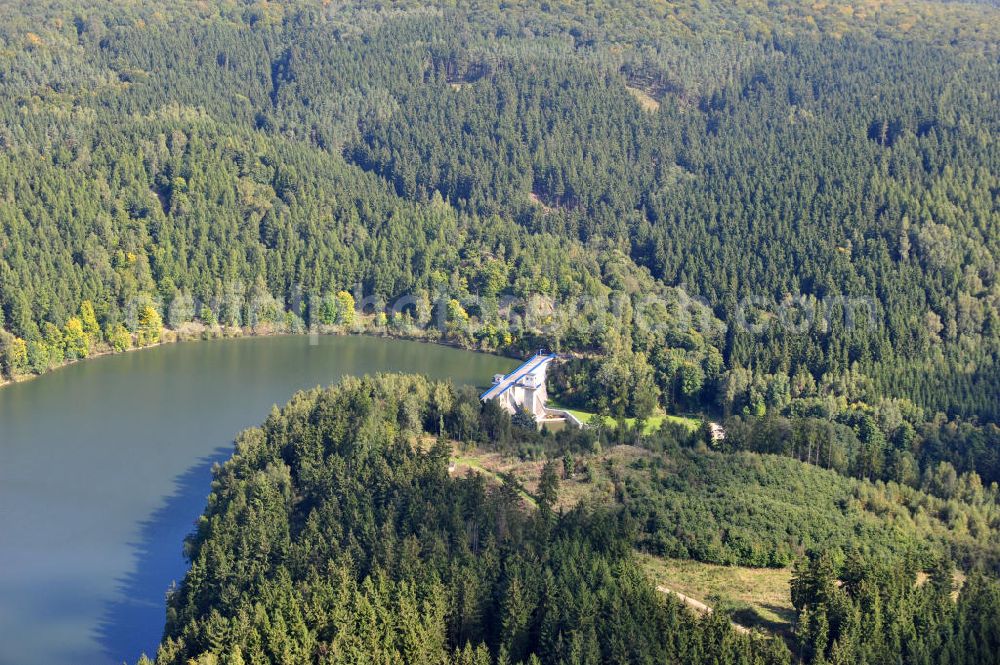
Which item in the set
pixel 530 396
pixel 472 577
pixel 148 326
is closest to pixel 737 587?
pixel 472 577

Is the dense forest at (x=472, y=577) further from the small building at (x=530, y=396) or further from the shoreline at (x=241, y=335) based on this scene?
the shoreline at (x=241, y=335)

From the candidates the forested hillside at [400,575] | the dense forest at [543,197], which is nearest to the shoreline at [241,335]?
the dense forest at [543,197]

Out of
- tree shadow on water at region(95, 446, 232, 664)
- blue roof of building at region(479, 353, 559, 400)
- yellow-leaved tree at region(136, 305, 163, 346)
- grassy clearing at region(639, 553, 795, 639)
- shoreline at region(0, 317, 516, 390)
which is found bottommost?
shoreline at region(0, 317, 516, 390)

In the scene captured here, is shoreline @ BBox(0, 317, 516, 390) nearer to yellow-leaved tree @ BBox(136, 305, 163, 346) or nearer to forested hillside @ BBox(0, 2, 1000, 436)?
yellow-leaved tree @ BBox(136, 305, 163, 346)

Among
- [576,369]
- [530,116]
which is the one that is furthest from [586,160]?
[576,369]

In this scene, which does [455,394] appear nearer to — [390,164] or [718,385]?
[718,385]

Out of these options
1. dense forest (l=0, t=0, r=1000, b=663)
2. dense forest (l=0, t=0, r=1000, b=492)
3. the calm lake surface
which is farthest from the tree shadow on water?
dense forest (l=0, t=0, r=1000, b=492)
